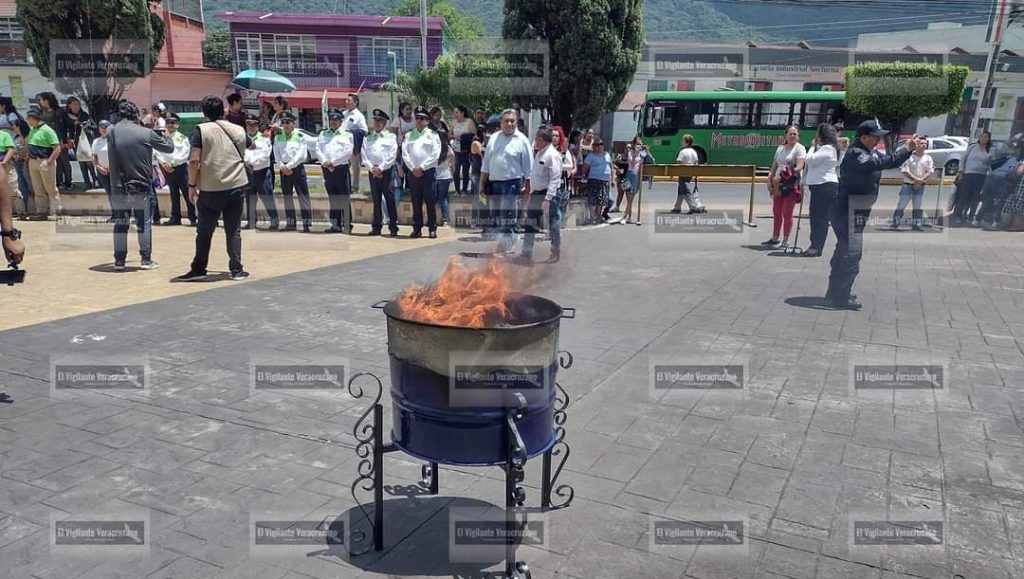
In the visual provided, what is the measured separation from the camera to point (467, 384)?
2785 millimetres

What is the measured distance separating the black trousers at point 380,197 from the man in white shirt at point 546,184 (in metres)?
2.95

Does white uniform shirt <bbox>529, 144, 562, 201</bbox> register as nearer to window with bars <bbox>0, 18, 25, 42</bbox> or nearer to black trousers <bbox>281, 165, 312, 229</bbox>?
black trousers <bbox>281, 165, 312, 229</bbox>

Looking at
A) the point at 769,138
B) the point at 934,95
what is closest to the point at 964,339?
the point at 769,138

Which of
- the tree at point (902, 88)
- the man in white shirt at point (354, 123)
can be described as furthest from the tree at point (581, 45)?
the tree at point (902, 88)

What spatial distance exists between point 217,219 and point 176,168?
15.9 feet

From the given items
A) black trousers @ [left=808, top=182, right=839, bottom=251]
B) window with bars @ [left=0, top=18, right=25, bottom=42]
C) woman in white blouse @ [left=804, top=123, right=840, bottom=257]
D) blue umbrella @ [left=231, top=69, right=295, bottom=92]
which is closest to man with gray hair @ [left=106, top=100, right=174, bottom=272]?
woman in white blouse @ [left=804, top=123, right=840, bottom=257]

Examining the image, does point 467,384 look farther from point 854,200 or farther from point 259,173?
point 259,173

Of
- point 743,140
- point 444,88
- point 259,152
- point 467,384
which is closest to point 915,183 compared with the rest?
point 259,152

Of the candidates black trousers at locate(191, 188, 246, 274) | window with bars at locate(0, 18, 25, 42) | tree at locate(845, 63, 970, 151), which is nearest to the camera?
black trousers at locate(191, 188, 246, 274)

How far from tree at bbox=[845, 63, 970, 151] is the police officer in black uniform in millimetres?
23143

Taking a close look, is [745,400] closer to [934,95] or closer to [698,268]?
[698,268]

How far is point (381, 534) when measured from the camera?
3.06 meters

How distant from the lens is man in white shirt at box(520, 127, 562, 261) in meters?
9.34

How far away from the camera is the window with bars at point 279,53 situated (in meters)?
46.2
